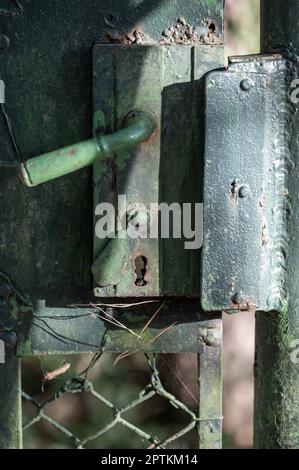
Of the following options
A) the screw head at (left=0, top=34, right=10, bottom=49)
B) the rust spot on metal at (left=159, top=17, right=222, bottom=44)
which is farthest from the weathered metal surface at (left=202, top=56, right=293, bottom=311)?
the screw head at (left=0, top=34, right=10, bottom=49)

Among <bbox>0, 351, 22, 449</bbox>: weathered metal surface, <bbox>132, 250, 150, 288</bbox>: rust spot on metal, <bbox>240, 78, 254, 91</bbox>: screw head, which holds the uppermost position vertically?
<bbox>240, 78, 254, 91</bbox>: screw head

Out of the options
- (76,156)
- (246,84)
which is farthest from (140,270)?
(246,84)

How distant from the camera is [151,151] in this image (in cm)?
129

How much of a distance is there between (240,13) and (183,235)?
4.76 feet

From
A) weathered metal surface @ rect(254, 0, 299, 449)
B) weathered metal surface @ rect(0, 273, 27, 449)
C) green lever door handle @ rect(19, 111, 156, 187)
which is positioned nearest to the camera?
green lever door handle @ rect(19, 111, 156, 187)

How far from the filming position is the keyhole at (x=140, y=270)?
1.31 metres

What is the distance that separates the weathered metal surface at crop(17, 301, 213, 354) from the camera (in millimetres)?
1381

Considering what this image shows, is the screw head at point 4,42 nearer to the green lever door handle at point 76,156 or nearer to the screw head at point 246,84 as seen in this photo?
the green lever door handle at point 76,156

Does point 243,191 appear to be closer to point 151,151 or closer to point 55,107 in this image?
point 151,151

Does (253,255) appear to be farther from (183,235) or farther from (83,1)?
(83,1)

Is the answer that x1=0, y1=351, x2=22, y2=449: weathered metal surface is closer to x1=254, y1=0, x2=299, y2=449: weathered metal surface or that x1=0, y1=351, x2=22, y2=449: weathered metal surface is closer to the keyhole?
the keyhole

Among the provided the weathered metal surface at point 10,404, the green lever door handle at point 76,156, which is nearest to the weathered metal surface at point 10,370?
the weathered metal surface at point 10,404

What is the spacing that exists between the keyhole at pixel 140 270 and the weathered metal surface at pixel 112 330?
0.08 meters

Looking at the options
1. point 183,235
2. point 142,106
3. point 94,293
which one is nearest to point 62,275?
point 94,293
